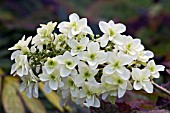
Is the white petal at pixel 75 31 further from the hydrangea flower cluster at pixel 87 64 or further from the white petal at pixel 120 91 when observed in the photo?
the white petal at pixel 120 91

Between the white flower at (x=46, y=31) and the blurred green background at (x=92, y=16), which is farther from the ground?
the blurred green background at (x=92, y=16)

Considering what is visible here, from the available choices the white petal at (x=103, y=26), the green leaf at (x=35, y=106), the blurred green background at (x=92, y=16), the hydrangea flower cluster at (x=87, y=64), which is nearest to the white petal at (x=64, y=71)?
the hydrangea flower cluster at (x=87, y=64)

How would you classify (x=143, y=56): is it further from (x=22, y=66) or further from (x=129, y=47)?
(x=22, y=66)

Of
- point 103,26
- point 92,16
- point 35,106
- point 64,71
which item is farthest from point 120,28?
point 92,16

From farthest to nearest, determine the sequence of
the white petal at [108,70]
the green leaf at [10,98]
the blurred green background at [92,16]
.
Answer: the blurred green background at [92,16] < the green leaf at [10,98] < the white petal at [108,70]

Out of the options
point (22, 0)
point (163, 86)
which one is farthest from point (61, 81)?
point (22, 0)

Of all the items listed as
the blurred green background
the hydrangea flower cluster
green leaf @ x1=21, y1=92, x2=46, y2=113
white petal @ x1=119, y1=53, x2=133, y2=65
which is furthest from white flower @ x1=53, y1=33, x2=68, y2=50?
the blurred green background

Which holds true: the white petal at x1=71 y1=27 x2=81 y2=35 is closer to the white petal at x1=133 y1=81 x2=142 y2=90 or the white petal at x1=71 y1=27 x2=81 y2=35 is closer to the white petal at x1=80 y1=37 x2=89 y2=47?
the white petal at x1=80 y1=37 x2=89 y2=47
